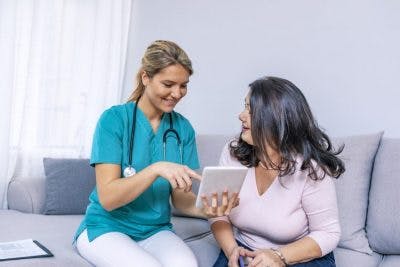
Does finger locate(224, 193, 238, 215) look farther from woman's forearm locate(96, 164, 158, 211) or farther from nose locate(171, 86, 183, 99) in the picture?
nose locate(171, 86, 183, 99)

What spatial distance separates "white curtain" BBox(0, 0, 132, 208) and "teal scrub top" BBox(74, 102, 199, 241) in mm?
1008

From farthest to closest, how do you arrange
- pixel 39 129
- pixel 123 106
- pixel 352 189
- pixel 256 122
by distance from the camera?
pixel 39 129, pixel 352 189, pixel 123 106, pixel 256 122

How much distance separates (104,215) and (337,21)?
4.30 feet

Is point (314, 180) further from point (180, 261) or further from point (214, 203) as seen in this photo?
point (180, 261)

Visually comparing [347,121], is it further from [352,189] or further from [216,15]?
[216,15]

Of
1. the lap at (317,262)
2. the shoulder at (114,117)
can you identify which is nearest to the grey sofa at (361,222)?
the lap at (317,262)

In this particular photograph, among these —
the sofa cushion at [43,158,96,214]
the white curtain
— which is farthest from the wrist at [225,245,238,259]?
the white curtain

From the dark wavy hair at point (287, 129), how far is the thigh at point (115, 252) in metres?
0.47

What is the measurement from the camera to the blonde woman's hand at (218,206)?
4.51ft

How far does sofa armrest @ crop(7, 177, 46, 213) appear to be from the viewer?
2223 millimetres

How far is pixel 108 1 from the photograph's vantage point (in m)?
2.74

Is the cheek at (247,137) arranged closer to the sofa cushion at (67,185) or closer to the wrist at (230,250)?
the wrist at (230,250)

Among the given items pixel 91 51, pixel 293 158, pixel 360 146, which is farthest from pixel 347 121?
pixel 91 51

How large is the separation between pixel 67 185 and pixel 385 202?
1.38 meters
